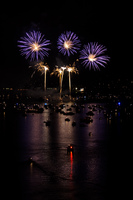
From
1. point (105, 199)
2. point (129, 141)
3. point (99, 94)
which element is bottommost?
point (105, 199)

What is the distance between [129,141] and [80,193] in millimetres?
22042

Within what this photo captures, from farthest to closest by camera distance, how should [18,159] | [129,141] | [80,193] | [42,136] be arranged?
[42,136], [129,141], [18,159], [80,193]

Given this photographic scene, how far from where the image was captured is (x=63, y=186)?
18.4 m

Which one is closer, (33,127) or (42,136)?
(42,136)

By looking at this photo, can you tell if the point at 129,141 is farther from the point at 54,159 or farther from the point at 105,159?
the point at 54,159

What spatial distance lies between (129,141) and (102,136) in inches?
212

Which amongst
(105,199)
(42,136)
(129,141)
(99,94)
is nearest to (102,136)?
(129,141)

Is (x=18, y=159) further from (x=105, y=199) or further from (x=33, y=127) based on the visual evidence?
(x=33, y=127)

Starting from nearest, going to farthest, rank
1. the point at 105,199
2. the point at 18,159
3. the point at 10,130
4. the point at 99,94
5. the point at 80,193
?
1. the point at 105,199
2. the point at 80,193
3. the point at 18,159
4. the point at 10,130
5. the point at 99,94

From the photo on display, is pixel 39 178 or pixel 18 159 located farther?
pixel 18 159

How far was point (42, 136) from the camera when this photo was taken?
1619 inches

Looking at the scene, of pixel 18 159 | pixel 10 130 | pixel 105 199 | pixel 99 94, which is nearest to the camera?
pixel 105 199

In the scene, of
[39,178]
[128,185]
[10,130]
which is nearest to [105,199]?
[128,185]

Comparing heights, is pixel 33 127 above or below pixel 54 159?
above
